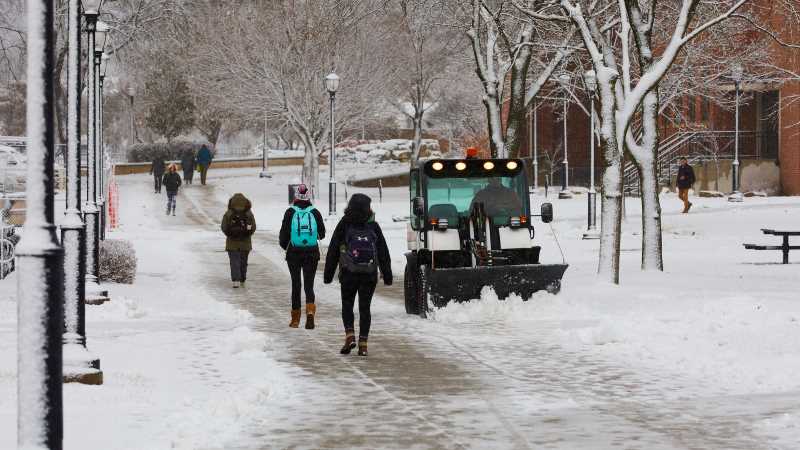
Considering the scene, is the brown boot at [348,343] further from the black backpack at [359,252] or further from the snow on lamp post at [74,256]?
the snow on lamp post at [74,256]

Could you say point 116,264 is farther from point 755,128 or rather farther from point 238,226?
point 755,128

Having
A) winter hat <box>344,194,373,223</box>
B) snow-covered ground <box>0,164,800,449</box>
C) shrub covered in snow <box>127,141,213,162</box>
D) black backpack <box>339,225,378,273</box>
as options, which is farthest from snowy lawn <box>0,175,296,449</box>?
shrub covered in snow <box>127,141,213,162</box>

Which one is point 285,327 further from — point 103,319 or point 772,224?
point 772,224

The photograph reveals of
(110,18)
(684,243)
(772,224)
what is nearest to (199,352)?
(684,243)

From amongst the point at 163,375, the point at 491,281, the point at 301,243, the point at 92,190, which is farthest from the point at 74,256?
the point at 491,281

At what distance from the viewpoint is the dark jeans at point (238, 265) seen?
74.1ft

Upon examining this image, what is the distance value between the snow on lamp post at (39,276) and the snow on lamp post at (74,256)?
5033 mm

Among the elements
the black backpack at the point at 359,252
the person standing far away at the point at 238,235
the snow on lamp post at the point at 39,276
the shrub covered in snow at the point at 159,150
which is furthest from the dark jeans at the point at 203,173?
the snow on lamp post at the point at 39,276

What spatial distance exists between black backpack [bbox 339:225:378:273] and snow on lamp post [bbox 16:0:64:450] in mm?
7595

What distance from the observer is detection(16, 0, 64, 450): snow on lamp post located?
6566 millimetres

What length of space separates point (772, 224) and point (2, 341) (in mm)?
27618

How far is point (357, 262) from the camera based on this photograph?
14.2 metres

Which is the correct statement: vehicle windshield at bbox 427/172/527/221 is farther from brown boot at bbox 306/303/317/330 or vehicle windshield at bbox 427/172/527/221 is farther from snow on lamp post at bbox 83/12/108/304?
snow on lamp post at bbox 83/12/108/304

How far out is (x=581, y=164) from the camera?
→ 65.6m
